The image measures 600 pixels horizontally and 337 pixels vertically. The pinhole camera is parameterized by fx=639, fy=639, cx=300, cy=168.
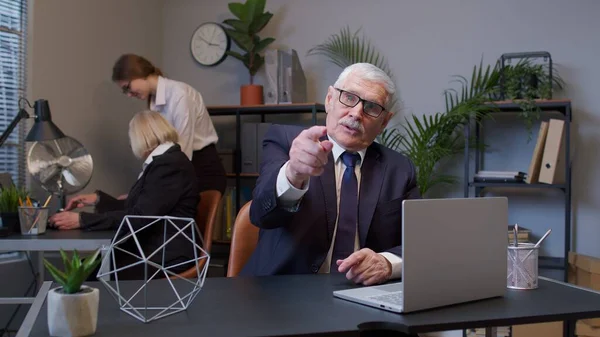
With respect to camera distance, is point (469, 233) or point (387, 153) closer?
point (469, 233)

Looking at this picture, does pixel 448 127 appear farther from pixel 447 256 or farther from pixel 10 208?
pixel 447 256

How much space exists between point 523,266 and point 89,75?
A: 3.03 m

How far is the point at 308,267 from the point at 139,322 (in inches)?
26.1

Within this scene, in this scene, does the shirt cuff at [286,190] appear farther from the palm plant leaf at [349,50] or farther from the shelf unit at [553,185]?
the palm plant leaf at [349,50]

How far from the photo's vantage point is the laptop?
1.21 m

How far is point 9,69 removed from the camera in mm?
3209

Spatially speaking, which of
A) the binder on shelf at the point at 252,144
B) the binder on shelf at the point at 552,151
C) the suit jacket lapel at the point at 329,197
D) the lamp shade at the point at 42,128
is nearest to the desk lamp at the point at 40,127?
the lamp shade at the point at 42,128

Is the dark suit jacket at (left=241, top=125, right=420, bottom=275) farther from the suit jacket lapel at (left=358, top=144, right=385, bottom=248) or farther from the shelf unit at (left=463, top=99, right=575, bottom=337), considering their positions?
the shelf unit at (left=463, top=99, right=575, bottom=337)

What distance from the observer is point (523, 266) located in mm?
1504

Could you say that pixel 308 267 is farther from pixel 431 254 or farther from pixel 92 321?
pixel 92 321

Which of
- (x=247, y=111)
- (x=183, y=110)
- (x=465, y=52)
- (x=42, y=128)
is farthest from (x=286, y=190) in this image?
(x=465, y=52)

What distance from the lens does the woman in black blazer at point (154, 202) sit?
2646 mm

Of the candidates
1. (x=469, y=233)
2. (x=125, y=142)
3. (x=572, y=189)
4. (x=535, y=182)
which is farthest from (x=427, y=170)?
(x=469, y=233)

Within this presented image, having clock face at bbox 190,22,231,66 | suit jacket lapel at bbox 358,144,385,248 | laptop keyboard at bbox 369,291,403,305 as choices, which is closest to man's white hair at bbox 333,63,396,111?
suit jacket lapel at bbox 358,144,385,248
